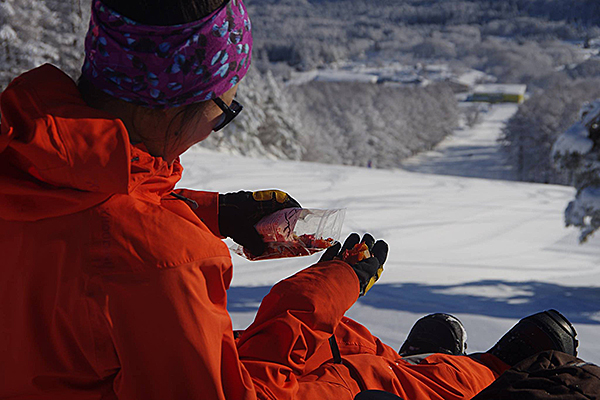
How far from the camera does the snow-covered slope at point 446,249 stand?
131 inches

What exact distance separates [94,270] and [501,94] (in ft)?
264

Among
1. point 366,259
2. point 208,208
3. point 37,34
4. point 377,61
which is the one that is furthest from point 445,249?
point 377,61

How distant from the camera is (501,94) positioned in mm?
74312

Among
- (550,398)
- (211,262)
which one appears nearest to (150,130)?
(211,262)

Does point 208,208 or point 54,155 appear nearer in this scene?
point 54,155

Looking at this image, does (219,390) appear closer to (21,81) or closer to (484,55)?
(21,81)

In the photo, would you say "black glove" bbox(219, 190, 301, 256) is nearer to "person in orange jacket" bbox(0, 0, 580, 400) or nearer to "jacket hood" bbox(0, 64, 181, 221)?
"person in orange jacket" bbox(0, 0, 580, 400)

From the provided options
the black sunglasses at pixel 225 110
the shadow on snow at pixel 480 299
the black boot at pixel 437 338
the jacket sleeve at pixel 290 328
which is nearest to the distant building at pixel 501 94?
the shadow on snow at pixel 480 299

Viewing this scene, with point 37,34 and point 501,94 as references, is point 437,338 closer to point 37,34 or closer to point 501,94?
point 37,34

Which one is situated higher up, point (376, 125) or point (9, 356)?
point (9, 356)

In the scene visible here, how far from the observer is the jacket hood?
863 millimetres

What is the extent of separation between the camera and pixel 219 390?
1029mm

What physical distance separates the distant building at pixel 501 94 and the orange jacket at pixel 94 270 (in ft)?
260

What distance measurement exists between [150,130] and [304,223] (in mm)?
609
